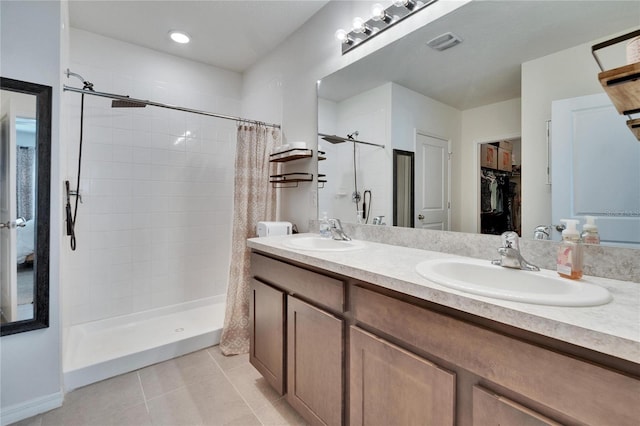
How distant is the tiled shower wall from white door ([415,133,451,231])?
2.19 m

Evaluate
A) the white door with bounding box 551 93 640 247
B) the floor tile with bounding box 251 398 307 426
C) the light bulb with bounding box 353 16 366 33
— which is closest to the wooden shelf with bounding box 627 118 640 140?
the white door with bounding box 551 93 640 247

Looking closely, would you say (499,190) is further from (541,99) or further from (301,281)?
(301,281)

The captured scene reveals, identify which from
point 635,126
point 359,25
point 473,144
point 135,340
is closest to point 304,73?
point 359,25

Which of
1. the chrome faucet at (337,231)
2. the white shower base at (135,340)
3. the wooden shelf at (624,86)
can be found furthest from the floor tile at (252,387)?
the wooden shelf at (624,86)

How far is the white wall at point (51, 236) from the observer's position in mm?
1497

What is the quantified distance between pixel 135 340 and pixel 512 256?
2548 millimetres

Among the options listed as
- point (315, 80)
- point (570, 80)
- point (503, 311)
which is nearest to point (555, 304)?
point (503, 311)

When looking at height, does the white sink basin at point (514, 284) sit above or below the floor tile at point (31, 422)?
above

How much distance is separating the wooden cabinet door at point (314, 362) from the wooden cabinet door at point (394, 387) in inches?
3.2

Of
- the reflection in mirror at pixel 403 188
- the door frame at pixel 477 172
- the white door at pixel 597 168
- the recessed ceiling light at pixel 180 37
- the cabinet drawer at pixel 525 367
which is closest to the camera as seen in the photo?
the cabinet drawer at pixel 525 367

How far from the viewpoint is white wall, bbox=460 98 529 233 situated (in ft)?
4.16

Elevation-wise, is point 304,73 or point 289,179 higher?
point 304,73

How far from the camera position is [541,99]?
3.73 ft

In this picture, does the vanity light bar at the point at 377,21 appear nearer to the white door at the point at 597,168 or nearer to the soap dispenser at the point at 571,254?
the white door at the point at 597,168
